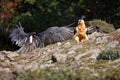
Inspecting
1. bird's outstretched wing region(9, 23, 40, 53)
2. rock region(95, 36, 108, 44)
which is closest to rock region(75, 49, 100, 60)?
rock region(95, 36, 108, 44)

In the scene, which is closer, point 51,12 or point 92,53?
point 92,53

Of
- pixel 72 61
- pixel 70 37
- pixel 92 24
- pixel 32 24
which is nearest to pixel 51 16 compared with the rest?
pixel 32 24

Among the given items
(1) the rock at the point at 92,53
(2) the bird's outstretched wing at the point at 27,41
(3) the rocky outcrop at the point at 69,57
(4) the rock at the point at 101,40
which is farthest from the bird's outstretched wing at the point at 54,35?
(1) the rock at the point at 92,53

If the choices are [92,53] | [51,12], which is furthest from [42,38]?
[51,12]

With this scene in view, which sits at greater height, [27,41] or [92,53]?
[27,41]

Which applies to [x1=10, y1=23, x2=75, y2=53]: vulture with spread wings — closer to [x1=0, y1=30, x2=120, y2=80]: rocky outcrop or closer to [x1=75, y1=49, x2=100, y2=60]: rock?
[x1=0, y1=30, x2=120, y2=80]: rocky outcrop

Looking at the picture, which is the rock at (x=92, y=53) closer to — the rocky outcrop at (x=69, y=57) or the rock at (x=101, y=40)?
the rocky outcrop at (x=69, y=57)

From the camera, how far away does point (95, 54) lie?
48.2ft

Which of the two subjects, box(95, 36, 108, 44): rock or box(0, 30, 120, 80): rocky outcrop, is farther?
box(95, 36, 108, 44): rock

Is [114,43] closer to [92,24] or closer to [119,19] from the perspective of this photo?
[92,24]

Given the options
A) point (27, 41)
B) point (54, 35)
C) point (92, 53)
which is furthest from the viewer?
point (27, 41)

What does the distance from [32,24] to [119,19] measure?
4.92m

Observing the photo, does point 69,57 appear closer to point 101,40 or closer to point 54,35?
point 101,40

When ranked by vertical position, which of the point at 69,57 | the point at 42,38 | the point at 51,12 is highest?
the point at 51,12
